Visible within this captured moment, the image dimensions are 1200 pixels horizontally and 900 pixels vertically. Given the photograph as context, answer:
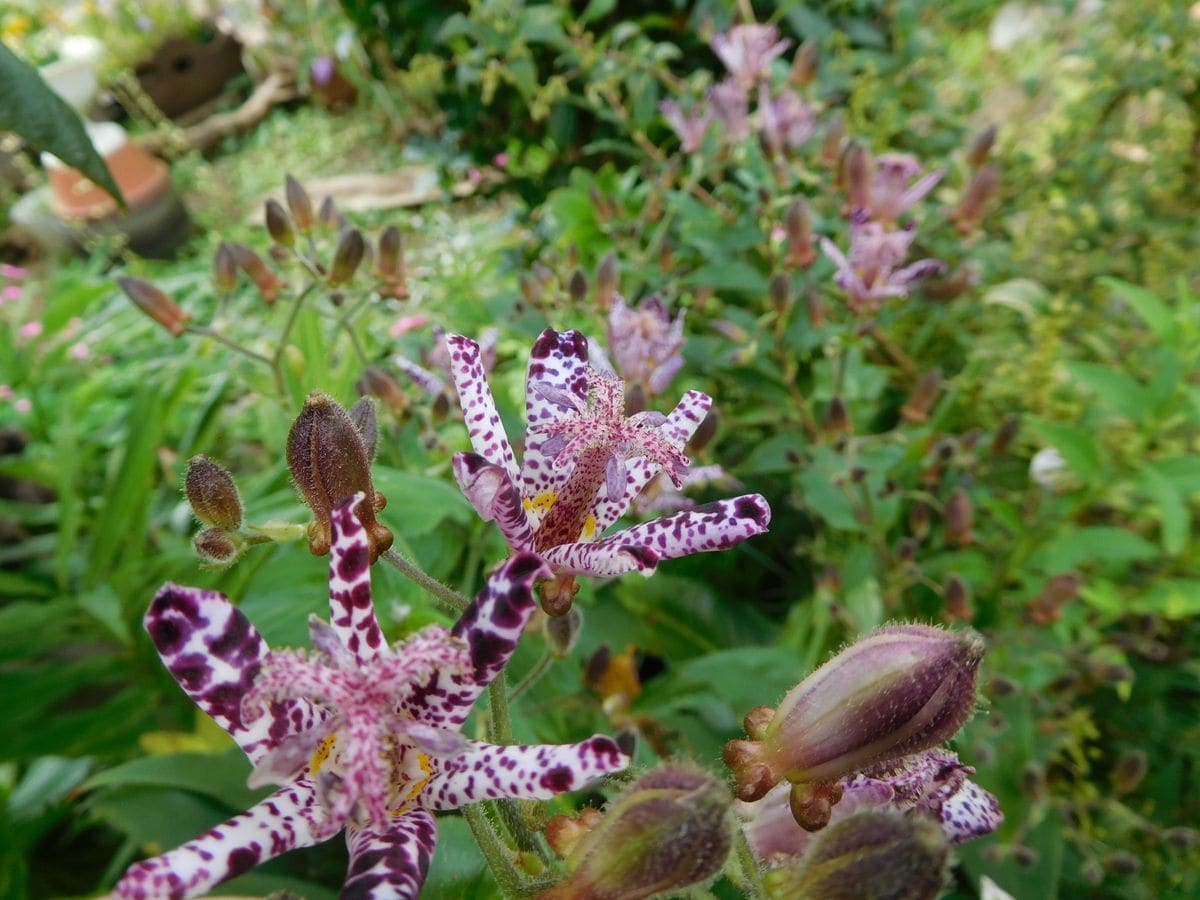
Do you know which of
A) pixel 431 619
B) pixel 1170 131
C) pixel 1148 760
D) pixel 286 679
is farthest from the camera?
pixel 1170 131

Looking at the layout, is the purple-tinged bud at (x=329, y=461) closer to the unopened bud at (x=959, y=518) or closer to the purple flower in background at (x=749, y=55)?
the unopened bud at (x=959, y=518)

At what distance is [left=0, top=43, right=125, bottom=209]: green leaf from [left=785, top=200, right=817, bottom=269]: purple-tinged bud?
69 centimetres

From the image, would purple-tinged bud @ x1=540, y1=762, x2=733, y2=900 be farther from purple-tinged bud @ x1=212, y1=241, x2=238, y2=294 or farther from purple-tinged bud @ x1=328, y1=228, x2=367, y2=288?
purple-tinged bud @ x1=212, y1=241, x2=238, y2=294

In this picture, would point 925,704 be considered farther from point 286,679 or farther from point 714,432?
point 714,432

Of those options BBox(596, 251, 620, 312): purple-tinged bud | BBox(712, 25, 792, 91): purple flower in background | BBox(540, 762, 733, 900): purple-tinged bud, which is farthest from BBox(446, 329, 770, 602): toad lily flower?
BBox(712, 25, 792, 91): purple flower in background

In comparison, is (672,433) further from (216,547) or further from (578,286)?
(578,286)

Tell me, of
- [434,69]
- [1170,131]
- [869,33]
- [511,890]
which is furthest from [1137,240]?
[511,890]

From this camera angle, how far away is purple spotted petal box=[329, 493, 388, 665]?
36 cm

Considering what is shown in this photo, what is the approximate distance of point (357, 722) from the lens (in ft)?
1.14

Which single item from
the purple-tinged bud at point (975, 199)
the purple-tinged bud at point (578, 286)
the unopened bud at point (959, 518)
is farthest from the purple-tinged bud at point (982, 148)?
the purple-tinged bud at point (578, 286)

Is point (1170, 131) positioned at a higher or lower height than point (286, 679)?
lower

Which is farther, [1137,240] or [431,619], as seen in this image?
[1137,240]

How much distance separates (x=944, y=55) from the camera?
6.54ft

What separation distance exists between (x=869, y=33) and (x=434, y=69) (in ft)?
3.14
